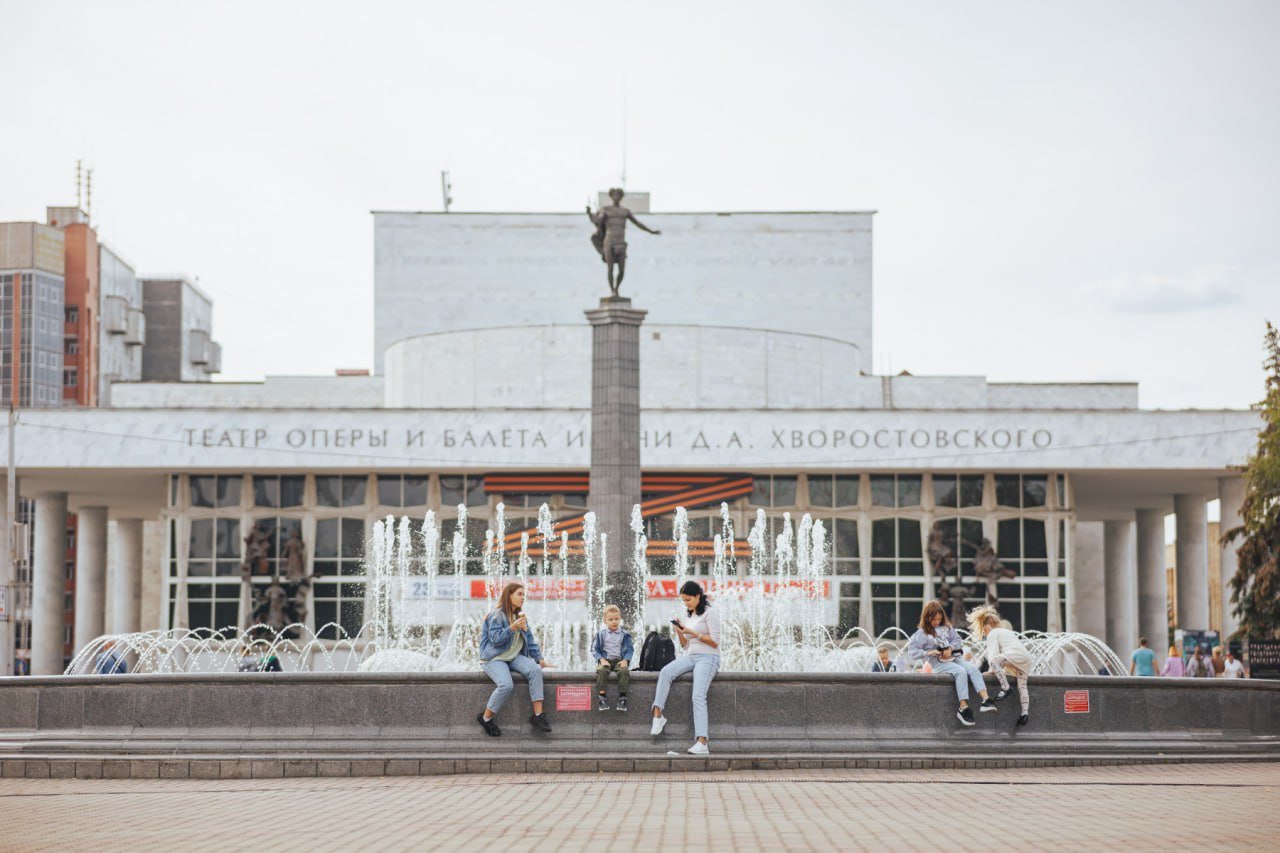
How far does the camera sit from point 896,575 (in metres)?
47.6

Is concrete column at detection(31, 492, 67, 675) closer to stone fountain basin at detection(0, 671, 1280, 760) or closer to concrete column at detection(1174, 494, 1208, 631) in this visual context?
concrete column at detection(1174, 494, 1208, 631)

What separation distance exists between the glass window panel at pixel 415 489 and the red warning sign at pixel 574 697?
104 feet

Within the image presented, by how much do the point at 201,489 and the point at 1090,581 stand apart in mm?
31981

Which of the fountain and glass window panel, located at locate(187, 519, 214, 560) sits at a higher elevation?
glass window panel, located at locate(187, 519, 214, 560)

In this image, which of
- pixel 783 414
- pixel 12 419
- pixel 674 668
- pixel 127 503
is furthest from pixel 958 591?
pixel 674 668

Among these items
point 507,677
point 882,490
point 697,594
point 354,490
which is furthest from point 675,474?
point 507,677

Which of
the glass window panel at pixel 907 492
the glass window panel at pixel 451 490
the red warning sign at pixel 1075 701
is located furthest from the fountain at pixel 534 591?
the red warning sign at pixel 1075 701

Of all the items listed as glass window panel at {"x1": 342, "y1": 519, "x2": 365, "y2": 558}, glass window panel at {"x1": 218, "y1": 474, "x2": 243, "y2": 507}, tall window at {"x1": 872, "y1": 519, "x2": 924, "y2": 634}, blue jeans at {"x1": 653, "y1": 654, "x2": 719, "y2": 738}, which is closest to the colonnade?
tall window at {"x1": 872, "y1": 519, "x2": 924, "y2": 634}

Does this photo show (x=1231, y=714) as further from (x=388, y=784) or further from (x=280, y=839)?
(x=280, y=839)

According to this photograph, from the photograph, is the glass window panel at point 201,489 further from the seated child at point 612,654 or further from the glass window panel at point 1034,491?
the seated child at point 612,654

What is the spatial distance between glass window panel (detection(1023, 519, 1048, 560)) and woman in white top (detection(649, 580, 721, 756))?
32745mm

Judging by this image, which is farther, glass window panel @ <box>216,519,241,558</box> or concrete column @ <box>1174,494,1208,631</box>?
concrete column @ <box>1174,494,1208,631</box>

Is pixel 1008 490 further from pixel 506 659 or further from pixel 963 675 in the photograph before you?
pixel 506 659

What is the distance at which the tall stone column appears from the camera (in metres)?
25.0
